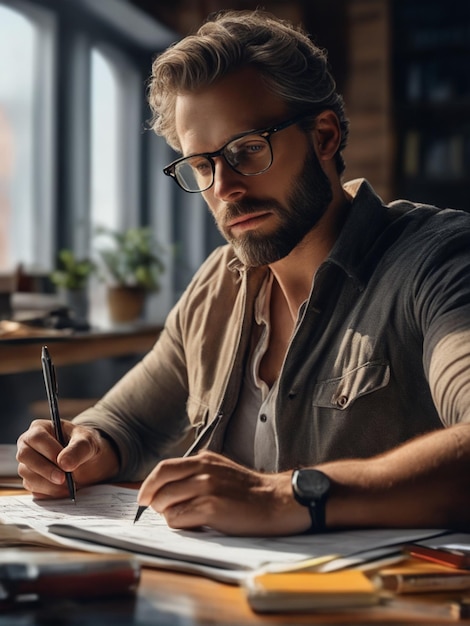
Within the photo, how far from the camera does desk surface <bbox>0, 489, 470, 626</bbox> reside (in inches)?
25.6

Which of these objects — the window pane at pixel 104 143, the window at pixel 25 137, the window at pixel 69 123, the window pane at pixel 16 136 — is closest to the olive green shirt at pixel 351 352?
the window at pixel 69 123

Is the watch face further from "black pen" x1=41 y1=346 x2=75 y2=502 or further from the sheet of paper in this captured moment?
"black pen" x1=41 y1=346 x2=75 y2=502

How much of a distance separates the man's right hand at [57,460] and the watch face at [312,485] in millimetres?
393

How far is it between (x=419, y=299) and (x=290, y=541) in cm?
49

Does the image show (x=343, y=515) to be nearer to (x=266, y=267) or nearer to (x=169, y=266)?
(x=266, y=267)

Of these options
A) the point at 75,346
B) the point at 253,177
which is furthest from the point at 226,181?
the point at 75,346

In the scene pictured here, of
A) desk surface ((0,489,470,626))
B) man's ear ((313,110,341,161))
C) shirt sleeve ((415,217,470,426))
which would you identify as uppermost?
man's ear ((313,110,341,161))

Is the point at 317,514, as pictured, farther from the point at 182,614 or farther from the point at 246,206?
the point at 246,206

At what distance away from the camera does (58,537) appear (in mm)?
875

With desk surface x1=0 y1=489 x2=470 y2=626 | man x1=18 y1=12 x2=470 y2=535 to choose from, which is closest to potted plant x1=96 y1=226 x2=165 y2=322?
man x1=18 y1=12 x2=470 y2=535

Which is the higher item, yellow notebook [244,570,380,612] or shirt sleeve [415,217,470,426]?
shirt sleeve [415,217,470,426]

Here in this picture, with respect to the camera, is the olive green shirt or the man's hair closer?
the olive green shirt

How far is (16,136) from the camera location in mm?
4473

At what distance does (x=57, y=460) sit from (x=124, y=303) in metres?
2.44
